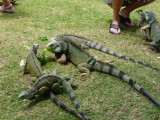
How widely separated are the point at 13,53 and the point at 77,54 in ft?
3.62

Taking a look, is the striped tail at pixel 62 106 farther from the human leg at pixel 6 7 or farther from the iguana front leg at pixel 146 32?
the human leg at pixel 6 7

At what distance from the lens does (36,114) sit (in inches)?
112

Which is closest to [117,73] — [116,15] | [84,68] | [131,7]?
[84,68]

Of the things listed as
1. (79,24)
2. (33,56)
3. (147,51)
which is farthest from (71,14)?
(33,56)

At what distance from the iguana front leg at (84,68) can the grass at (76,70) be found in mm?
91

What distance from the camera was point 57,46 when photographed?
3979 mm

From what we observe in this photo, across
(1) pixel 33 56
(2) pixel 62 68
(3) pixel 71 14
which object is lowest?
(2) pixel 62 68

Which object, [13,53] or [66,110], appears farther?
[13,53]

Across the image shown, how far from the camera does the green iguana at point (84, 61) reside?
11.0 ft

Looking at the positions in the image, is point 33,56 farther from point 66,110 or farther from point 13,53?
point 66,110

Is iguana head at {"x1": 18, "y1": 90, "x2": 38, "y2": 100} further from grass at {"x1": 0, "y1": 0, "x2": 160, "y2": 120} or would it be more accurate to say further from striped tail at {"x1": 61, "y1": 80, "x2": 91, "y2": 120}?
striped tail at {"x1": 61, "y1": 80, "x2": 91, "y2": 120}

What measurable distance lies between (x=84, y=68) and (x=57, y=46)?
25.3 inches

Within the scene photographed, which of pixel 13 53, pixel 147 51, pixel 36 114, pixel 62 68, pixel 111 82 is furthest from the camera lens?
pixel 147 51

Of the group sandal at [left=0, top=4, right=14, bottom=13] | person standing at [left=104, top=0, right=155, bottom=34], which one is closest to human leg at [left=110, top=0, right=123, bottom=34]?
person standing at [left=104, top=0, right=155, bottom=34]
